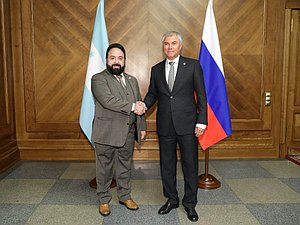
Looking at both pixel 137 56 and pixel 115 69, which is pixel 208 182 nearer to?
pixel 115 69

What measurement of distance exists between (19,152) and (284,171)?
393cm

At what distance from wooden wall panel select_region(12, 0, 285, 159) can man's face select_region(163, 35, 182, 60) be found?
6.40 feet

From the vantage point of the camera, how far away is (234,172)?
Answer: 13.4 feet

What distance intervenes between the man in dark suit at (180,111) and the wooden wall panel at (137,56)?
191 cm

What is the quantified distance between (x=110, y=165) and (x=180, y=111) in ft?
2.78

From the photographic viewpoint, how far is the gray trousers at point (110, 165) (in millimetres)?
2799

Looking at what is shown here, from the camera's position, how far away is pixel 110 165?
2857 millimetres

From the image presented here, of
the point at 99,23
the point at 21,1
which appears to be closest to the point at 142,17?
the point at 99,23

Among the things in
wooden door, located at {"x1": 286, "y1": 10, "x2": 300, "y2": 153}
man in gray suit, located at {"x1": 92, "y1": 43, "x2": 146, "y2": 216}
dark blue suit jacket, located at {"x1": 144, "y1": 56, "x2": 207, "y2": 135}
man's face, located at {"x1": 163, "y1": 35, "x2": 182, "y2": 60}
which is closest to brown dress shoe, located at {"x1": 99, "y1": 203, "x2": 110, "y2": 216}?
man in gray suit, located at {"x1": 92, "y1": 43, "x2": 146, "y2": 216}

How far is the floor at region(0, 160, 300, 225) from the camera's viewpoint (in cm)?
273

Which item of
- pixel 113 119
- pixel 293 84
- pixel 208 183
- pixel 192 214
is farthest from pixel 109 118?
pixel 293 84

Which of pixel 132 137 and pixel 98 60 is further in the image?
pixel 98 60

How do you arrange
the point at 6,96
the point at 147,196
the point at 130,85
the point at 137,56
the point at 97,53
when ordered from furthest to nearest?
the point at 137,56 → the point at 6,96 → the point at 97,53 → the point at 147,196 → the point at 130,85

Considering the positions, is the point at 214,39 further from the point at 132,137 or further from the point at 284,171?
the point at 284,171
